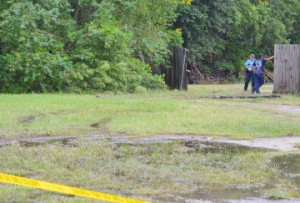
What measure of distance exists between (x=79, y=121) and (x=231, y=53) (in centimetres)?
3511

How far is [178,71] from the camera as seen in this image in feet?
110

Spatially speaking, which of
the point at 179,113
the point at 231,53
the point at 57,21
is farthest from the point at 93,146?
the point at 231,53

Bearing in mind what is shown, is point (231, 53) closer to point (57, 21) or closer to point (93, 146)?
point (57, 21)

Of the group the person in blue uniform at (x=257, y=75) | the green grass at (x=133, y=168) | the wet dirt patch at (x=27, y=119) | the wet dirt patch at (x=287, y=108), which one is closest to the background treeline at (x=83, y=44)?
the person in blue uniform at (x=257, y=75)

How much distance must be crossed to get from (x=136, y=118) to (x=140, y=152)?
5161 mm

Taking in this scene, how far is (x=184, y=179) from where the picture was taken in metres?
9.66

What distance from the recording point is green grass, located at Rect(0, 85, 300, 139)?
50.0ft

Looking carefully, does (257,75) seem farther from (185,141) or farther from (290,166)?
(290,166)

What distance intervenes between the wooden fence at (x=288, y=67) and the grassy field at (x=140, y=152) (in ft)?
23.5

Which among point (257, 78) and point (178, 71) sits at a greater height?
point (178, 71)

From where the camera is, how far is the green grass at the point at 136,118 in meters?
15.2

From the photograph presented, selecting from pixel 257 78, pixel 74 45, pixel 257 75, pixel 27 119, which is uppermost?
pixel 74 45

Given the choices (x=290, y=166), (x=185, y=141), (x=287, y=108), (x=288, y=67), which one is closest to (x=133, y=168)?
(x=290, y=166)

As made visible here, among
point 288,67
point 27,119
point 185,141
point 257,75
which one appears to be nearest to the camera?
point 185,141
